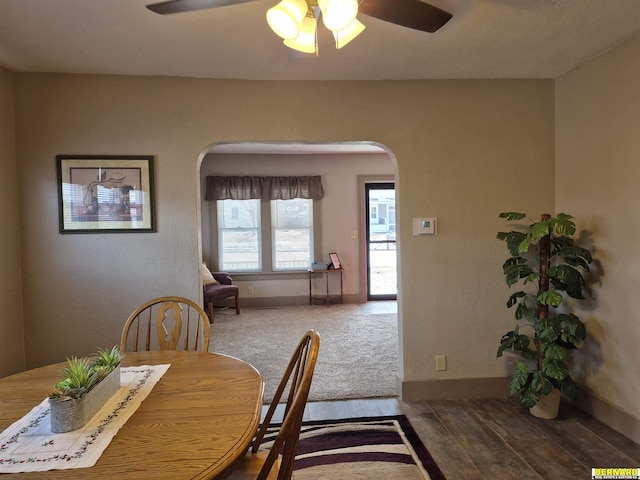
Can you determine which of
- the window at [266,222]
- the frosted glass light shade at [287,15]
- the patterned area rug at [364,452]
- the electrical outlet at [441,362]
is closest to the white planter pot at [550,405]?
the electrical outlet at [441,362]

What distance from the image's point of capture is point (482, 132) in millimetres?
2689

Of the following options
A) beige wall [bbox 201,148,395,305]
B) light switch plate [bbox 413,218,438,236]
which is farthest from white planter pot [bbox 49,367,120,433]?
beige wall [bbox 201,148,395,305]

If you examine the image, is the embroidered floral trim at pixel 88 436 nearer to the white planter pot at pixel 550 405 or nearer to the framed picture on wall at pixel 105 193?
the framed picture on wall at pixel 105 193

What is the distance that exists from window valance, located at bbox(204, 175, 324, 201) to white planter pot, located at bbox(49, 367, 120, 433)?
4.77 m

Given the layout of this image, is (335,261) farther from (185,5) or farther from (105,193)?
(185,5)

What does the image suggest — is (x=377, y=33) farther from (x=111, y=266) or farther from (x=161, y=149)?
(x=111, y=266)

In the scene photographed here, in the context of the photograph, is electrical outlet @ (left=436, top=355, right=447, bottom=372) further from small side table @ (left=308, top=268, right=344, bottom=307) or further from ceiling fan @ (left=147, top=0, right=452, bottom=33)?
small side table @ (left=308, top=268, right=344, bottom=307)

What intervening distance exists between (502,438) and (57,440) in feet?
7.55

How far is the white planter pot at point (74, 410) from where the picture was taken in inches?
40.6

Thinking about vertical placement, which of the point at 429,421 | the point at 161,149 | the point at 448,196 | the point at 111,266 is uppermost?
the point at 161,149

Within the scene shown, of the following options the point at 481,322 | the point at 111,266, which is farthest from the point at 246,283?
the point at 481,322

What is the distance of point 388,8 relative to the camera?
1384 millimetres

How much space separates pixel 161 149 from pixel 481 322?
8.59 feet

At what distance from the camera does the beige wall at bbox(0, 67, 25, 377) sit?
90.6 inches
